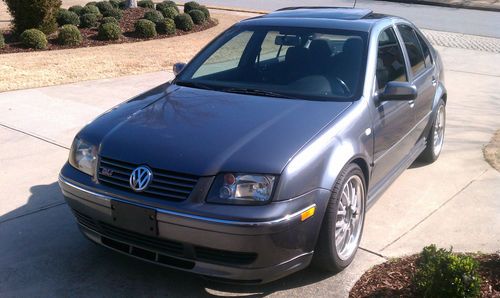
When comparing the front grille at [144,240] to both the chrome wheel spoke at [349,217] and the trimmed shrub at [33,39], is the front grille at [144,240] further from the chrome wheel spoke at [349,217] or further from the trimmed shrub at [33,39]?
the trimmed shrub at [33,39]

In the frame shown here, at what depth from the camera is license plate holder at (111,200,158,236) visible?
3412mm

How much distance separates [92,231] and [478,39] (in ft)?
49.1

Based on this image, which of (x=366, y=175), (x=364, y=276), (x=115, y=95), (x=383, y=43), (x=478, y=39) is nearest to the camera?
(x=364, y=276)

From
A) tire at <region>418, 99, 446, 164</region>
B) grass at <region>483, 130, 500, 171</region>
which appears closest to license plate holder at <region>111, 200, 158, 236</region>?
tire at <region>418, 99, 446, 164</region>

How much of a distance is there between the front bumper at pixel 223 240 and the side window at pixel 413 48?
2.42 meters

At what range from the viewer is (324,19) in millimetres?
5047

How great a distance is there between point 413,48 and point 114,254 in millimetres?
3389

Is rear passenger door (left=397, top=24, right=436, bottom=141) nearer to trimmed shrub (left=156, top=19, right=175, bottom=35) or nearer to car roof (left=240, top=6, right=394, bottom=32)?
car roof (left=240, top=6, right=394, bottom=32)

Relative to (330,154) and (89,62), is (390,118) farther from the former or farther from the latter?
(89,62)

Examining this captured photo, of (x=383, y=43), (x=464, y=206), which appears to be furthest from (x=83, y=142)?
(x=464, y=206)

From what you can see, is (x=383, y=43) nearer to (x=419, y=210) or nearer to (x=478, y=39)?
(x=419, y=210)

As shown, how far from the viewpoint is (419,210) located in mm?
5105

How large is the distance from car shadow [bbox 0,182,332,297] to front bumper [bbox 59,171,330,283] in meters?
0.26

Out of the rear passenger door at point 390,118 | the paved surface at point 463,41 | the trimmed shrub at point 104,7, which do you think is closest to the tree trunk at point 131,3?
the trimmed shrub at point 104,7
